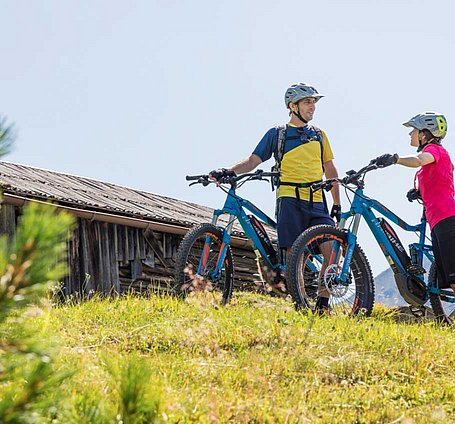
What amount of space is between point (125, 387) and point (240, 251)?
14.7 m

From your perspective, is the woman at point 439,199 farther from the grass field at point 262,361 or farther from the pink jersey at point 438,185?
the grass field at point 262,361

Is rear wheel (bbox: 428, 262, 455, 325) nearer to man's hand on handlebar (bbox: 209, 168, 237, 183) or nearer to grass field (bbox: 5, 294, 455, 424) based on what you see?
grass field (bbox: 5, 294, 455, 424)

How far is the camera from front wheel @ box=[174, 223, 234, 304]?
6.64 meters

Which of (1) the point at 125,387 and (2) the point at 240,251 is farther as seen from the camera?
(2) the point at 240,251

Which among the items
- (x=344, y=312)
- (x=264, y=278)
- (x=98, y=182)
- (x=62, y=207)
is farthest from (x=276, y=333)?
(x=98, y=182)

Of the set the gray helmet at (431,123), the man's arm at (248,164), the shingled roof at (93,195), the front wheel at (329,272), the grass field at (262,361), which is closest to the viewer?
the grass field at (262,361)

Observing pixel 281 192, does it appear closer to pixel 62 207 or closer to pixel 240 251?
pixel 62 207

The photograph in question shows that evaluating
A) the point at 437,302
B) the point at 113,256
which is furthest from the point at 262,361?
the point at 113,256

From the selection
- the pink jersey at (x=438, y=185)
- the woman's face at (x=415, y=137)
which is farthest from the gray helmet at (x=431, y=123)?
the pink jersey at (x=438, y=185)

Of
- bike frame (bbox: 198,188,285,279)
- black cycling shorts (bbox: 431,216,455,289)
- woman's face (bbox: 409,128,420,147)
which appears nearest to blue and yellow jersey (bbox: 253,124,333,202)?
bike frame (bbox: 198,188,285,279)

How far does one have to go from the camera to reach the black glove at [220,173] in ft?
23.0

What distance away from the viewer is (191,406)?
388 centimetres

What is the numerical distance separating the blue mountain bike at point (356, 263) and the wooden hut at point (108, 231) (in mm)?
6359

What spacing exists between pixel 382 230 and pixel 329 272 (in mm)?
883
